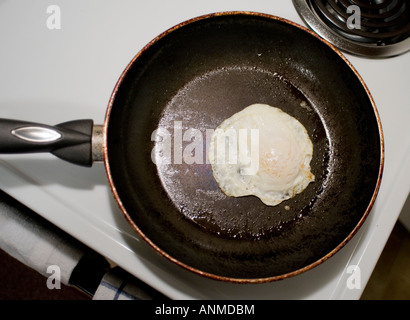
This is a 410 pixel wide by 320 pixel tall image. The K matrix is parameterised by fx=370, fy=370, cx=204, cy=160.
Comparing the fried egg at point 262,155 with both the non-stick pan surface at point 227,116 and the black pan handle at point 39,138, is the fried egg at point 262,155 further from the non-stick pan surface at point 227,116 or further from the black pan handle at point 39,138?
the black pan handle at point 39,138

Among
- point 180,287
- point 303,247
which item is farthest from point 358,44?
point 180,287

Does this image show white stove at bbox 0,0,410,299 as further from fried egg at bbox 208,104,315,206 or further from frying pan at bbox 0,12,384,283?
fried egg at bbox 208,104,315,206

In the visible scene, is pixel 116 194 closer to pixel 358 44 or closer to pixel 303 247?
pixel 303 247

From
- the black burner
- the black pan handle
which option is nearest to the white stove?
→ the black burner

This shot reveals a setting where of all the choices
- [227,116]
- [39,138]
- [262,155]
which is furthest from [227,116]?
[39,138]

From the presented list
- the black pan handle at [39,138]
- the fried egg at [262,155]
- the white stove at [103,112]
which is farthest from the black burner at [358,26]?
the black pan handle at [39,138]

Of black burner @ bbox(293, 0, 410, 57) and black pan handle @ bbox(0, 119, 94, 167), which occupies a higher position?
black burner @ bbox(293, 0, 410, 57)

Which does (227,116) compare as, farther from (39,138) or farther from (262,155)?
(39,138)
